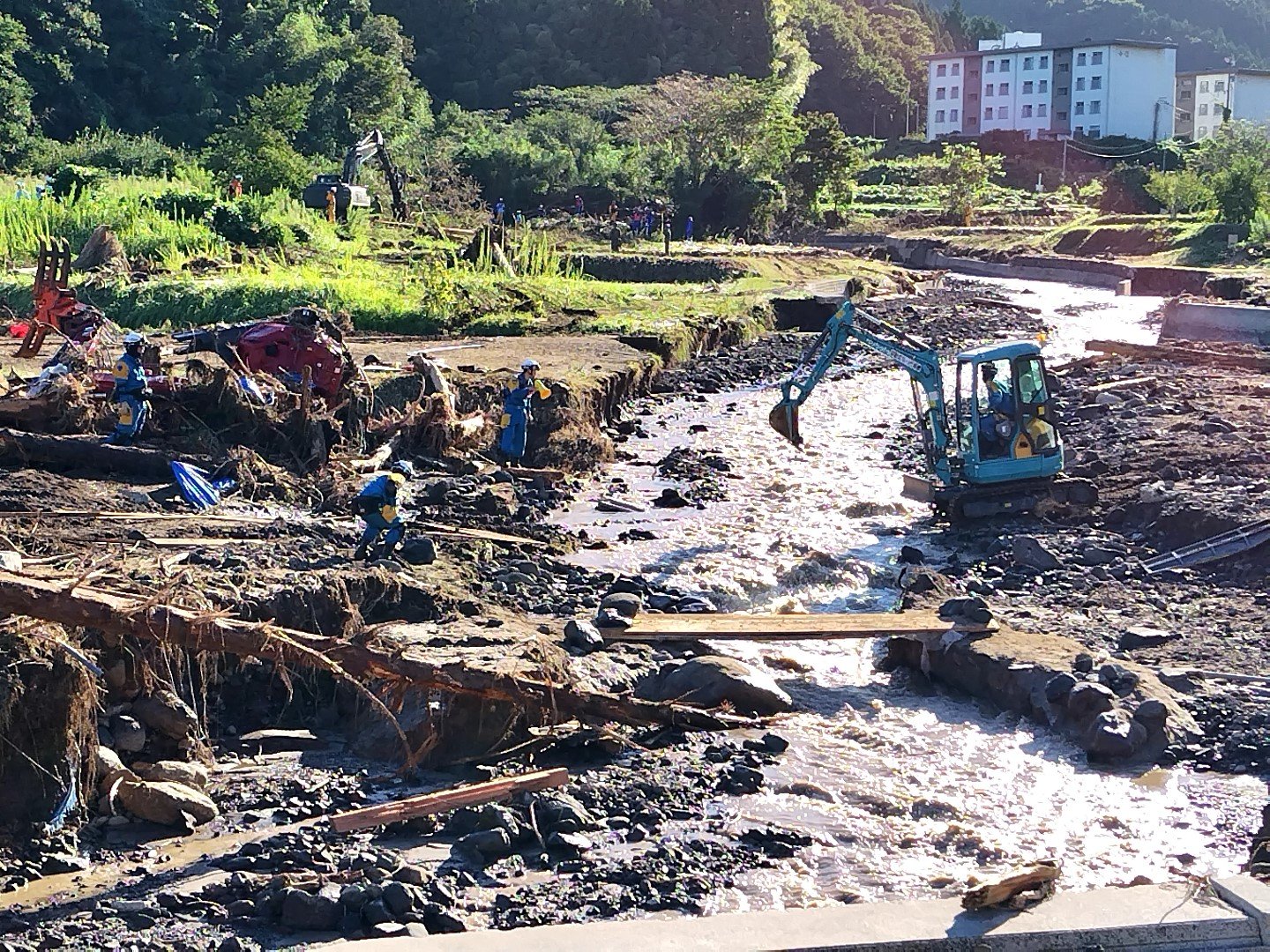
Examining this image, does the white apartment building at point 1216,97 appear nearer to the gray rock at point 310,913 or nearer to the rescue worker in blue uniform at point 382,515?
the rescue worker in blue uniform at point 382,515

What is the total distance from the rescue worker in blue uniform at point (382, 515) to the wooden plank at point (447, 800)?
360cm

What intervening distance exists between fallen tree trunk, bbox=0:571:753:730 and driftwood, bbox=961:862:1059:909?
3676 mm

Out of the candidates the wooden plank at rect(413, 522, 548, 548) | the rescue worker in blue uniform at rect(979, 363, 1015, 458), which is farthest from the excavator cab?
the wooden plank at rect(413, 522, 548, 548)

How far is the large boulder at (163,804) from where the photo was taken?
28.1ft

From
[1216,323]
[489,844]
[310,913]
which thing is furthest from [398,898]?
[1216,323]

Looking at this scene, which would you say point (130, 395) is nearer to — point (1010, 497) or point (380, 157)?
point (1010, 497)

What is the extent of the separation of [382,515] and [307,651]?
3.72 metres

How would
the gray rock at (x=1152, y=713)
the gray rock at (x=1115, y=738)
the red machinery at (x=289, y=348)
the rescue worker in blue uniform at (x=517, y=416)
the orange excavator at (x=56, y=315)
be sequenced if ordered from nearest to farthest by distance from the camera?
the gray rock at (x=1115, y=738)
the gray rock at (x=1152, y=713)
the red machinery at (x=289, y=348)
the rescue worker in blue uniform at (x=517, y=416)
the orange excavator at (x=56, y=315)

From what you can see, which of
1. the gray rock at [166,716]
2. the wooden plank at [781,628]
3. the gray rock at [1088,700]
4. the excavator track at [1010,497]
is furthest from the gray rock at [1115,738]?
the excavator track at [1010,497]

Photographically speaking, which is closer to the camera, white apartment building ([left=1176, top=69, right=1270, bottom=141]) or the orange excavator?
the orange excavator

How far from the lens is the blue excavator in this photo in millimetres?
16109

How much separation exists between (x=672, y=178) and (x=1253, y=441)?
36850mm

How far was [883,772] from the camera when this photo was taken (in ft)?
32.7

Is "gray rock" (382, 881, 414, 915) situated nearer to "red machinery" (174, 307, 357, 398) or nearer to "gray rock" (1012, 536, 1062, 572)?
"gray rock" (1012, 536, 1062, 572)
